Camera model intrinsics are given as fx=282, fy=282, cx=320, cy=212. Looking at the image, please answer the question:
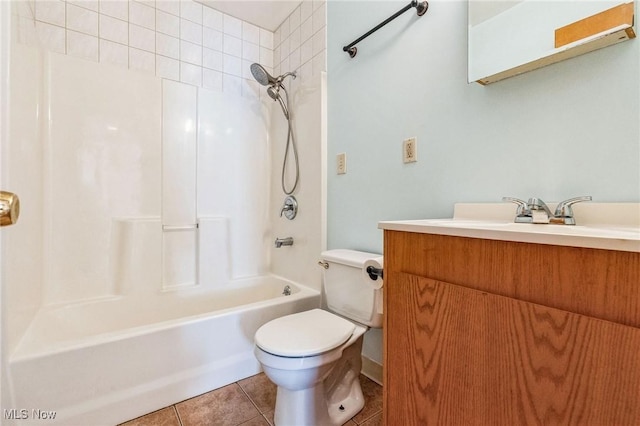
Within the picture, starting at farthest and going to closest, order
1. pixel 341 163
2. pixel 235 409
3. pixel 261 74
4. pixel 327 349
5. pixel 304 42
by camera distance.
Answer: pixel 304 42 → pixel 261 74 → pixel 341 163 → pixel 235 409 → pixel 327 349

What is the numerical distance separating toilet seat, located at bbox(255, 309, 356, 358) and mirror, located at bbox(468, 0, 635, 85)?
1.10 meters

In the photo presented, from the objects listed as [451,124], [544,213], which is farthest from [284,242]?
[544,213]

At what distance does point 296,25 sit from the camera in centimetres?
199

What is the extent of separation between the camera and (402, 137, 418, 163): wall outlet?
127 centimetres

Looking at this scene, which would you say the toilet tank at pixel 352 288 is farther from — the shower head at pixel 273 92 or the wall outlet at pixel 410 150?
the shower head at pixel 273 92

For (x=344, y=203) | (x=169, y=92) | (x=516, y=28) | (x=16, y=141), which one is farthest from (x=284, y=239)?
(x=516, y=28)

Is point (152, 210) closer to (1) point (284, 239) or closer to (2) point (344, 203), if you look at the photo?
(1) point (284, 239)

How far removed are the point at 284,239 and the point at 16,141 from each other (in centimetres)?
140

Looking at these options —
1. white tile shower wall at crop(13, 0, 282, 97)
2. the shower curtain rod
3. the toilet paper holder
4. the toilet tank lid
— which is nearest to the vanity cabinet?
the toilet paper holder

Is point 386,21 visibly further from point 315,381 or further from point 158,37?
point 315,381

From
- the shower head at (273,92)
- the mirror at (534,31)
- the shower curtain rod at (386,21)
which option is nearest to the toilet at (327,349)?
the mirror at (534,31)

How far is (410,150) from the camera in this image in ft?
4.22

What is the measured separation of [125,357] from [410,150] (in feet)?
5.05

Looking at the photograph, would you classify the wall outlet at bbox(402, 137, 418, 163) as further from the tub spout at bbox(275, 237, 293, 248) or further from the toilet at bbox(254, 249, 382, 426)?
the tub spout at bbox(275, 237, 293, 248)
